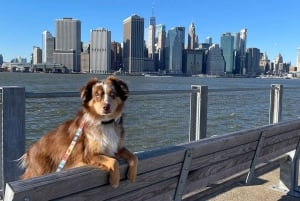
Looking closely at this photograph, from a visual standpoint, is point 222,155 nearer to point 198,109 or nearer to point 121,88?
point 121,88

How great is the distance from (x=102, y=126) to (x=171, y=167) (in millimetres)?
620

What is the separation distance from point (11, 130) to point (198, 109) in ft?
10.2

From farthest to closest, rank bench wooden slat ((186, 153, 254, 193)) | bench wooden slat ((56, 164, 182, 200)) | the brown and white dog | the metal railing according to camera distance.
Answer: the metal railing → bench wooden slat ((186, 153, 254, 193)) → the brown and white dog → bench wooden slat ((56, 164, 182, 200))

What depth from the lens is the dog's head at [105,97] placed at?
293 cm

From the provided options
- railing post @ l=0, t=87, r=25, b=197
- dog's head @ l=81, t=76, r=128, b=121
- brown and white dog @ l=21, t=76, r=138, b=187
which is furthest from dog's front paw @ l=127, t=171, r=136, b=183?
railing post @ l=0, t=87, r=25, b=197

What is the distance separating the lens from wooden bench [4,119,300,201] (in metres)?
2.01

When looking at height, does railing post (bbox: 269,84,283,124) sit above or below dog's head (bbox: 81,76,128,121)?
below

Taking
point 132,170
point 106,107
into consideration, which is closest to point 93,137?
point 106,107

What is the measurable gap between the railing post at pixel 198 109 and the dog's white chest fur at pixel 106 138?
3.45 meters

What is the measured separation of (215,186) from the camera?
5.06 m

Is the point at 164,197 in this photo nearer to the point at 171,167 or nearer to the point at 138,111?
the point at 171,167

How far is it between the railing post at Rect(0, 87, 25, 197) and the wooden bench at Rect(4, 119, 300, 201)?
1.76 m

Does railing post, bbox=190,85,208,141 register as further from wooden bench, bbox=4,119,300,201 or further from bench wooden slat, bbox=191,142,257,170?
bench wooden slat, bbox=191,142,257,170

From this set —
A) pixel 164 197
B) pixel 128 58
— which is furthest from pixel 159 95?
pixel 128 58
